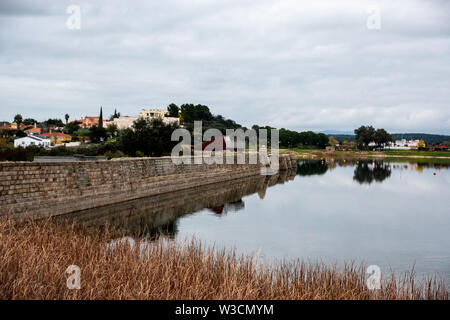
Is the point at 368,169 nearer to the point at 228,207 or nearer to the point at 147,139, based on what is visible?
the point at 147,139

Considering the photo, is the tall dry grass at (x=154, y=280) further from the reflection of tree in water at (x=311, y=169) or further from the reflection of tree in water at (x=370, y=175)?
the reflection of tree in water at (x=311, y=169)

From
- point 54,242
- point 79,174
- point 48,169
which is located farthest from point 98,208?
point 54,242

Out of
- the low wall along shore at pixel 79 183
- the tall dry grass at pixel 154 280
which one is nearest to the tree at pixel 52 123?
the low wall along shore at pixel 79 183

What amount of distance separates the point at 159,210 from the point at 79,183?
4198 millimetres

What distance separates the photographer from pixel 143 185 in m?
24.5

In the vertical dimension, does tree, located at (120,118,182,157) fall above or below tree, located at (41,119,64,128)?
below

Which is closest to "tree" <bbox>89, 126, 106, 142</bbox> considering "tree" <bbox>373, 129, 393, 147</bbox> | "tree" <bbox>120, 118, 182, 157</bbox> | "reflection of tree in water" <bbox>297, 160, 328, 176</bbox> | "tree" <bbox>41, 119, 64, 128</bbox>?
"reflection of tree in water" <bbox>297, 160, 328, 176</bbox>

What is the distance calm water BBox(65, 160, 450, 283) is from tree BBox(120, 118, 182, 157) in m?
7.92

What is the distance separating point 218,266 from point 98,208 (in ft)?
42.4

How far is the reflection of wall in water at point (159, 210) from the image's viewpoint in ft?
54.9

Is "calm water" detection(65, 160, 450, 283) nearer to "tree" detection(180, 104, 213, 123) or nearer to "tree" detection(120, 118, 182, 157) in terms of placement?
"tree" detection(120, 118, 182, 157)

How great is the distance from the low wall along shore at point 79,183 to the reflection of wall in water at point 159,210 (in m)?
0.53

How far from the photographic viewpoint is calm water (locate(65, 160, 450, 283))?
14.1m

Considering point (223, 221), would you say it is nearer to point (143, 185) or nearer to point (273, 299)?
point (143, 185)
